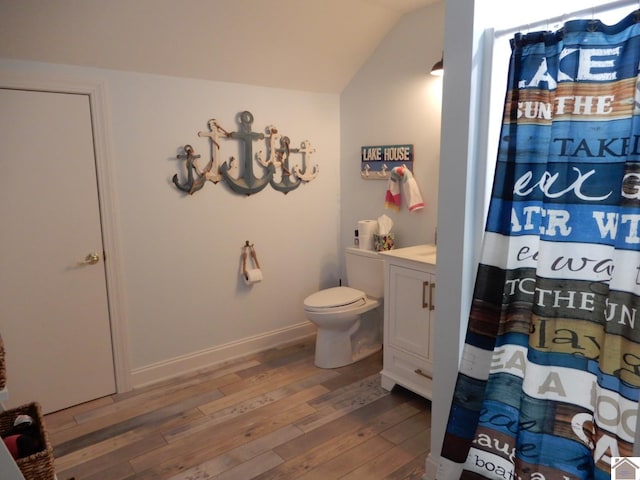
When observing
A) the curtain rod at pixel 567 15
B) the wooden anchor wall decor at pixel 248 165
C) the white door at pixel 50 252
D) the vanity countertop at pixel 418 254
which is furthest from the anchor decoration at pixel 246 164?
the curtain rod at pixel 567 15

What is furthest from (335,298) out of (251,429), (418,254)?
(251,429)

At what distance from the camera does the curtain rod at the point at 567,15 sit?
1.36m

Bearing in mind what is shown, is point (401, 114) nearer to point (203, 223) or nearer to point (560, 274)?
point (203, 223)

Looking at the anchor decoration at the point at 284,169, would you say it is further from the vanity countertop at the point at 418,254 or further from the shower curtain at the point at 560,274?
the shower curtain at the point at 560,274

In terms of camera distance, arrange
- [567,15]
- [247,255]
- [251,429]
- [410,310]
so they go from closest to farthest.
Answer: [567,15] → [251,429] → [410,310] → [247,255]

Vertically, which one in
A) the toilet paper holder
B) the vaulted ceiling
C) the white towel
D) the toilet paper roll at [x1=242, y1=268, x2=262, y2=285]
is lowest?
the toilet paper roll at [x1=242, y1=268, x2=262, y2=285]

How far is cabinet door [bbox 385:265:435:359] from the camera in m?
2.56

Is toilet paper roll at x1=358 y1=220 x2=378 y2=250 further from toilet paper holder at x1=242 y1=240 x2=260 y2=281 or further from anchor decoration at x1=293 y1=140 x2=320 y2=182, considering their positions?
toilet paper holder at x1=242 y1=240 x2=260 y2=281

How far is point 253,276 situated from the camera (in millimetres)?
3270

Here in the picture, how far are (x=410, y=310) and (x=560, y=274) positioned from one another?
1.22m

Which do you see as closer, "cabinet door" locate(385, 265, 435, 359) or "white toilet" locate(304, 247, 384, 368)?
"cabinet door" locate(385, 265, 435, 359)

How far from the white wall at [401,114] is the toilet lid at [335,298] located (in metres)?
0.52

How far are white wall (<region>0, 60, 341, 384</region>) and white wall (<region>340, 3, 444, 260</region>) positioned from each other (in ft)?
0.62

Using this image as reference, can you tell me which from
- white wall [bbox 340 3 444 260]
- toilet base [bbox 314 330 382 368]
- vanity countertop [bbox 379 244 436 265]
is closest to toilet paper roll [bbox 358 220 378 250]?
white wall [bbox 340 3 444 260]
